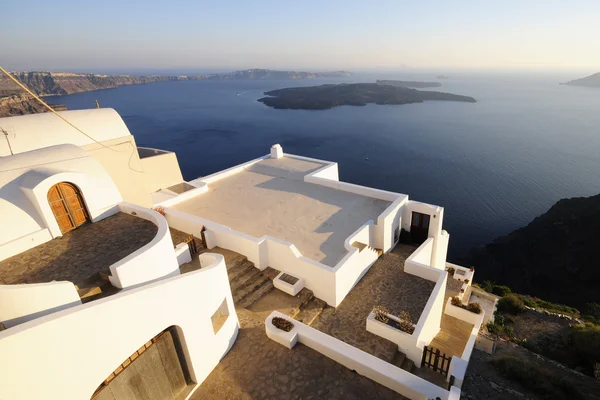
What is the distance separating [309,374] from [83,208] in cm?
838

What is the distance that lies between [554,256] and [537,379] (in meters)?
37.8

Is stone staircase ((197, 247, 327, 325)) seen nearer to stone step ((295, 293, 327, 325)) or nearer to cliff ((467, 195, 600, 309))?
stone step ((295, 293, 327, 325))

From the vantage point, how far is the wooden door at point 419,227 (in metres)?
15.5

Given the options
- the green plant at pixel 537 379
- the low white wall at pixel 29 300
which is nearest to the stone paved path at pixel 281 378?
the low white wall at pixel 29 300

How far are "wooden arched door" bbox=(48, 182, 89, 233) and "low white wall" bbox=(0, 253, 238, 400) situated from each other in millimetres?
4928

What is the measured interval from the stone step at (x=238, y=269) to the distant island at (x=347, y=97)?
122 metres

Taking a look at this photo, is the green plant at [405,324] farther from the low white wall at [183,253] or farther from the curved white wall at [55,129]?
the curved white wall at [55,129]

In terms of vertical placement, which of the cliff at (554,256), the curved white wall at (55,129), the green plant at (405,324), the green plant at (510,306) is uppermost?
the curved white wall at (55,129)

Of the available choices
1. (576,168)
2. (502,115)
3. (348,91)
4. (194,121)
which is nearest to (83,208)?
(576,168)

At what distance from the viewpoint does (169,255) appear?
797cm

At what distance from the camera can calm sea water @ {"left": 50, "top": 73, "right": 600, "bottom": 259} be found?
54875 millimetres

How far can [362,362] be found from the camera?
7.58 m

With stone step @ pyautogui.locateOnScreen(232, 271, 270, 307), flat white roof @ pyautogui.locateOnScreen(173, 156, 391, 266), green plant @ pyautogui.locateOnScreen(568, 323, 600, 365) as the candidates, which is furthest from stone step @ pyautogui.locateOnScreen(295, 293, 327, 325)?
green plant @ pyautogui.locateOnScreen(568, 323, 600, 365)

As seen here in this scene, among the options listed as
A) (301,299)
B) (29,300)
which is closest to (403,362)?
(301,299)
